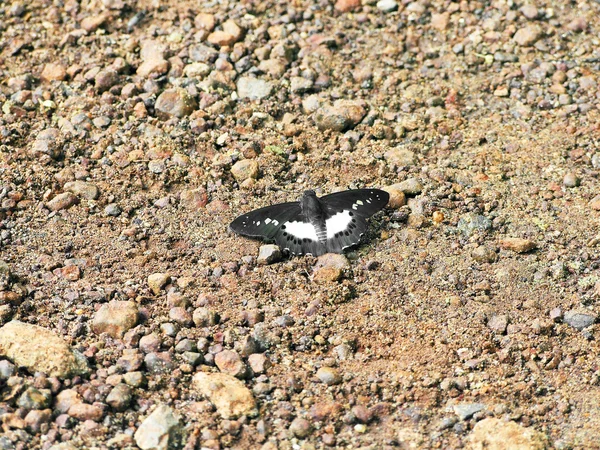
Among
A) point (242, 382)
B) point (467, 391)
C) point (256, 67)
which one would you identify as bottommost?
point (467, 391)

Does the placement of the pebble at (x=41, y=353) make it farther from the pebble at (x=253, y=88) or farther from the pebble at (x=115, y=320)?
the pebble at (x=253, y=88)

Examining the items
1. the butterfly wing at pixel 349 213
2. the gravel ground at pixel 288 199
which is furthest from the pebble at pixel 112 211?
the butterfly wing at pixel 349 213

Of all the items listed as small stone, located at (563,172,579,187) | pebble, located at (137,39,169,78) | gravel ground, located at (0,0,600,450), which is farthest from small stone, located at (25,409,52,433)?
small stone, located at (563,172,579,187)

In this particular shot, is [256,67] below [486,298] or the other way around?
the other way around

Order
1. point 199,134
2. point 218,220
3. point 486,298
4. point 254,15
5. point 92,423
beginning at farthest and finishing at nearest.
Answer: point 254,15
point 199,134
point 218,220
point 486,298
point 92,423

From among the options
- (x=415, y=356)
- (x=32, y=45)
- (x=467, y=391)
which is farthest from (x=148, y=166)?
(x=467, y=391)

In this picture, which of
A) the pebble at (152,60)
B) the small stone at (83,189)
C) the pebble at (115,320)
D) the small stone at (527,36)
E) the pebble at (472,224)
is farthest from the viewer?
the small stone at (527,36)

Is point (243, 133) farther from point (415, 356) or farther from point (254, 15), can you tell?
point (415, 356)
